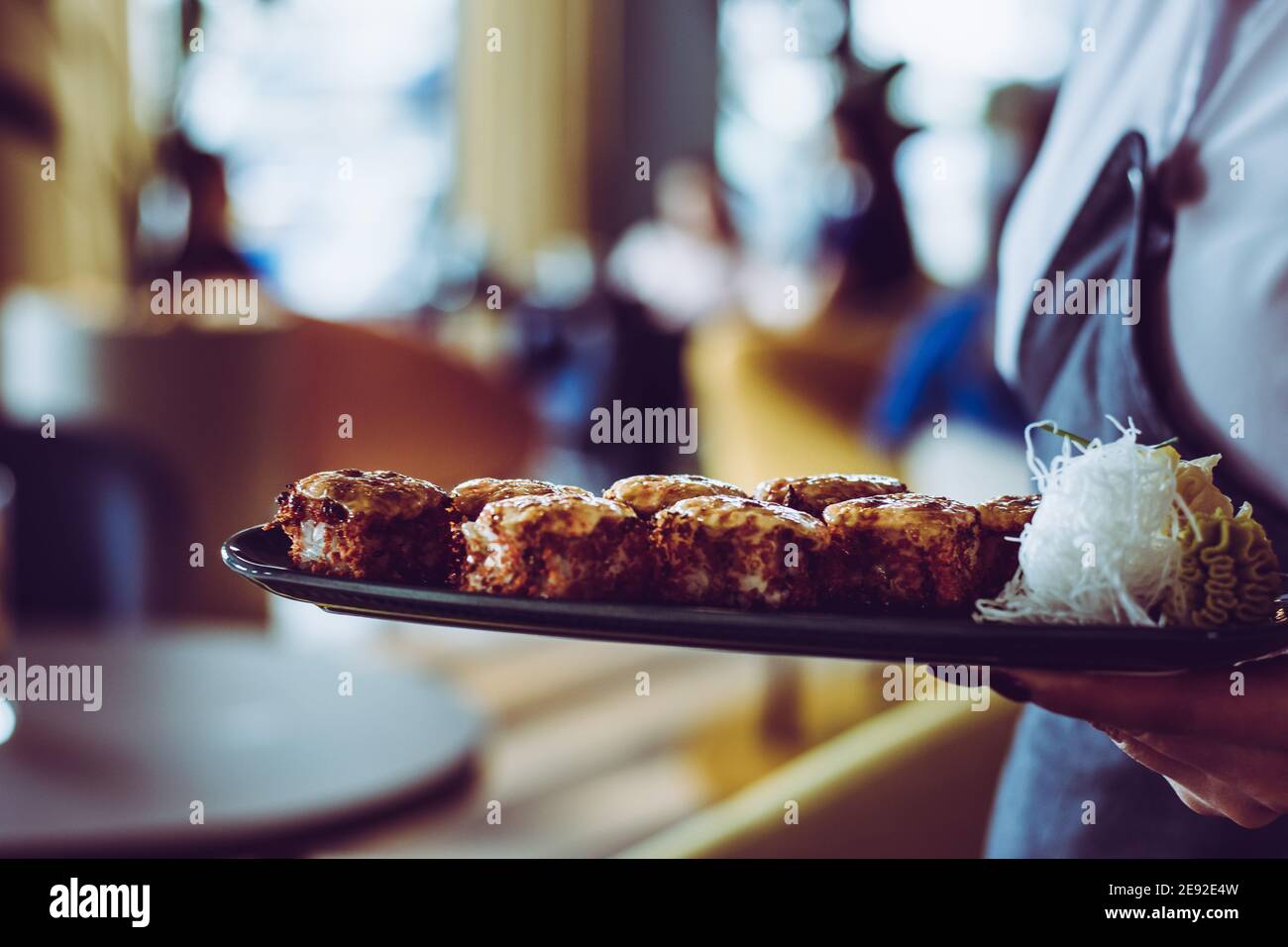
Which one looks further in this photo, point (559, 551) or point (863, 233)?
point (863, 233)

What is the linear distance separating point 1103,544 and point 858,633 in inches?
4.4

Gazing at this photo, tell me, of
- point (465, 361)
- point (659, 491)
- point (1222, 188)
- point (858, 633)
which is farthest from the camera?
point (465, 361)

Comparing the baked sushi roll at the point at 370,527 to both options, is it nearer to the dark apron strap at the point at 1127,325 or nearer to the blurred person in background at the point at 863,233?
the dark apron strap at the point at 1127,325

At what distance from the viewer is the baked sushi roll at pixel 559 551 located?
1.65ft

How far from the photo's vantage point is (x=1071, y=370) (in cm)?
83

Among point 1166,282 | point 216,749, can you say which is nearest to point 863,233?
point 216,749

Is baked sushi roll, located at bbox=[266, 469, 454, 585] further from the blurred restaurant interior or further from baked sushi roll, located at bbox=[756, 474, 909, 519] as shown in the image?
the blurred restaurant interior

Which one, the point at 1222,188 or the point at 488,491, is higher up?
the point at 1222,188

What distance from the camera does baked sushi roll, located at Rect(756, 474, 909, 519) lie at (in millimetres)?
598

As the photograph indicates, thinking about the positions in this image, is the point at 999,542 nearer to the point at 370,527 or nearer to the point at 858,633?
the point at 858,633

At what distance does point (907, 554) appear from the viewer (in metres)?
0.53

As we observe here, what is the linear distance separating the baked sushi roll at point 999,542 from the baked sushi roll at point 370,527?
0.84ft
